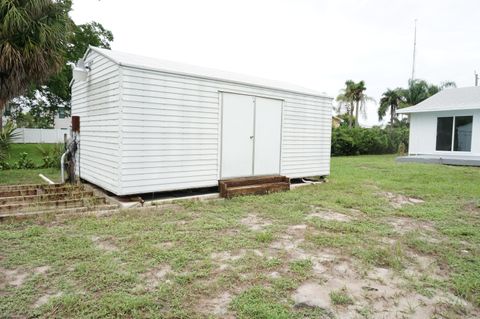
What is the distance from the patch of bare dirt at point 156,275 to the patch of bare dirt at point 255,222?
5.19 feet

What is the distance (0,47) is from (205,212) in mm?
A: 6439

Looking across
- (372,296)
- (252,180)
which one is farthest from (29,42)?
(372,296)

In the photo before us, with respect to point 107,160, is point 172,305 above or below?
below

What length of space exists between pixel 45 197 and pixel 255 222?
3600 millimetres

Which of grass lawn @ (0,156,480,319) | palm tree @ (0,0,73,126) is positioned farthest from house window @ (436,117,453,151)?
palm tree @ (0,0,73,126)

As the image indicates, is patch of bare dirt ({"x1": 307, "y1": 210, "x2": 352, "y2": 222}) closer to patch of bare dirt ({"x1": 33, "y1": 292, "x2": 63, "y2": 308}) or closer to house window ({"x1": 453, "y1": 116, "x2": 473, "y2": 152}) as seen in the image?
patch of bare dirt ({"x1": 33, "y1": 292, "x2": 63, "y2": 308})

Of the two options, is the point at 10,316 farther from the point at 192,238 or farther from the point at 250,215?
the point at 250,215

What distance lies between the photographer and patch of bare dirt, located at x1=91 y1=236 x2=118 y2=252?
3.36m

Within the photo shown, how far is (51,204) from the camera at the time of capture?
4824 mm

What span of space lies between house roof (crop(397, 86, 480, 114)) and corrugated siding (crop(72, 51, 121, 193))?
45.3ft

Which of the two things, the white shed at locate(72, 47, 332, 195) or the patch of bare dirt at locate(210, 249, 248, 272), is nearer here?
the patch of bare dirt at locate(210, 249, 248, 272)

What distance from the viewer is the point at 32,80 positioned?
26.9 ft

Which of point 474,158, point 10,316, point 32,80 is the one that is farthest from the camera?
point 474,158

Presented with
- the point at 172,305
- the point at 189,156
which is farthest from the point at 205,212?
the point at 172,305
